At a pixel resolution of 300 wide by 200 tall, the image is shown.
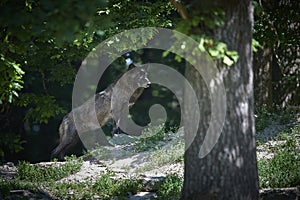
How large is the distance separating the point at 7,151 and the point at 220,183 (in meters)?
11.2

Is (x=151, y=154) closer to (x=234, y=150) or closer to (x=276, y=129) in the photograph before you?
(x=276, y=129)

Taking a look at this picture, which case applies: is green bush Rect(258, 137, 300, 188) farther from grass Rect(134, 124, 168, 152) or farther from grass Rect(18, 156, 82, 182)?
grass Rect(18, 156, 82, 182)

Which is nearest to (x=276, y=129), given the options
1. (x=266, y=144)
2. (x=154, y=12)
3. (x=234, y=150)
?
(x=266, y=144)

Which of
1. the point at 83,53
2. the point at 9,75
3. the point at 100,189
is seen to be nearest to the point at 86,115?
the point at 83,53

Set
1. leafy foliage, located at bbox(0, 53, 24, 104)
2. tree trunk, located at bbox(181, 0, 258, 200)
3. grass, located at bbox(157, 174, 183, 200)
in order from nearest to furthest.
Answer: tree trunk, located at bbox(181, 0, 258, 200), leafy foliage, located at bbox(0, 53, 24, 104), grass, located at bbox(157, 174, 183, 200)

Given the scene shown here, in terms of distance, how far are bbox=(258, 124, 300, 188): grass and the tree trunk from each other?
59.1 inches

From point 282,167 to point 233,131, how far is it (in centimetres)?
272

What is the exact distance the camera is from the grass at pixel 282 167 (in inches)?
283

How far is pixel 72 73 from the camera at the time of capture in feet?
45.9

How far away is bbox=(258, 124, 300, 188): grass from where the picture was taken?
7.18 metres

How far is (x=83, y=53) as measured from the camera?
12219mm

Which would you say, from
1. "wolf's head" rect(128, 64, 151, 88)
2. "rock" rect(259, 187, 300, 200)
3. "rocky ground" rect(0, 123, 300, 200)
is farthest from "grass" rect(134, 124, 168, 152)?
"rock" rect(259, 187, 300, 200)

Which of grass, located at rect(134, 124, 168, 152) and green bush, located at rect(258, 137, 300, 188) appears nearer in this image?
green bush, located at rect(258, 137, 300, 188)

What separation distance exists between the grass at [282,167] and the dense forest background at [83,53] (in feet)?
3.76
